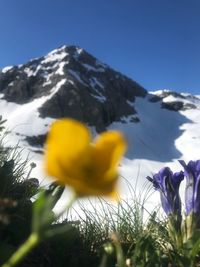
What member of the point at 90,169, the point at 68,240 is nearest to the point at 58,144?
the point at 90,169

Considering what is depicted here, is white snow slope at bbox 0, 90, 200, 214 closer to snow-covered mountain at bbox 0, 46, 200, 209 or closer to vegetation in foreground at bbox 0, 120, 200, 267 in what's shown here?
snow-covered mountain at bbox 0, 46, 200, 209

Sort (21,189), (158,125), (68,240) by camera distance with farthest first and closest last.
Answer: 1. (158,125)
2. (21,189)
3. (68,240)

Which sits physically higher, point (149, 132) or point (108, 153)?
point (149, 132)

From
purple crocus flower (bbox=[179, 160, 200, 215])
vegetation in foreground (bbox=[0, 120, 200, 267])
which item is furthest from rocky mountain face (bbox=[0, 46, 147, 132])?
purple crocus flower (bbox=[179, 160, 200, 215])

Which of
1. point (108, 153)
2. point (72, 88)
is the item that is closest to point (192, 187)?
point (108, 153)

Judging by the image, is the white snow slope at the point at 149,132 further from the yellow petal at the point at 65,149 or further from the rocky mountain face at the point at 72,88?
the yellow petal at the point at 65,149

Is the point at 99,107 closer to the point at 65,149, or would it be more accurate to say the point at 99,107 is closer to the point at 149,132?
the point at 149,132

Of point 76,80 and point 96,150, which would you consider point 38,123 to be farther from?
point 96,150
